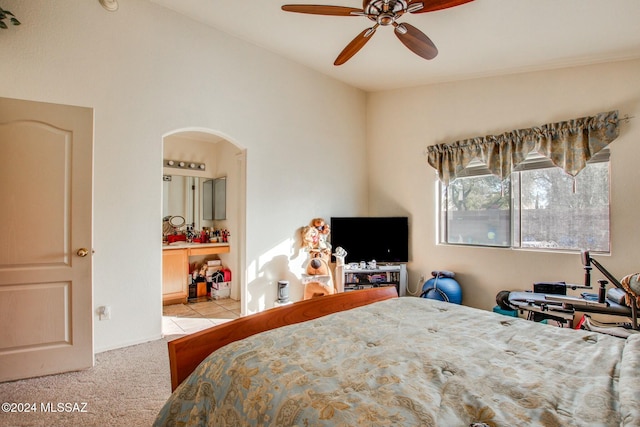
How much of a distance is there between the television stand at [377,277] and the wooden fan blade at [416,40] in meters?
2.52

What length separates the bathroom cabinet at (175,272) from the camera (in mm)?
4301

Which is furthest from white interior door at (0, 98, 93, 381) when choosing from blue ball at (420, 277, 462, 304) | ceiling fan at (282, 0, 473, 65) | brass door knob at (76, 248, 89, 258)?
blue ball at (420, 277, 462, 304)

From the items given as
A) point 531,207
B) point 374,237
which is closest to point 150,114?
point 374,237

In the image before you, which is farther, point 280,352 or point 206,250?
point 206,250

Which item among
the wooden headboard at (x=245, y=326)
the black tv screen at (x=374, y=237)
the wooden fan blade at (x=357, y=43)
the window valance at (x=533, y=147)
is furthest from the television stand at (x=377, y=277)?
the wooden fan blade at (x=357, y=43)

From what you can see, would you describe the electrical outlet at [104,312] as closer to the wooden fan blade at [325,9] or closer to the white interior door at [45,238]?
the white interior door at [45,238]

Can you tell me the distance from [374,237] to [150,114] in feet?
9.75

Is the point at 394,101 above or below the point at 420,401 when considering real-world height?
above

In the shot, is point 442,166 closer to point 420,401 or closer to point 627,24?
point 627,24

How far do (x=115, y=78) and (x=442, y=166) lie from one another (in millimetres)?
3637

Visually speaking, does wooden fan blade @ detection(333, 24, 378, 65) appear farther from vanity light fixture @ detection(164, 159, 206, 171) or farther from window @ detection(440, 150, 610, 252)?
vanity light fixture @ detection(164, 159, 206, 171)

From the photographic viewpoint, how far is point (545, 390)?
0.92m

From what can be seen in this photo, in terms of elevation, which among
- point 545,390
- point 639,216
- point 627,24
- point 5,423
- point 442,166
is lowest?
point 5,423

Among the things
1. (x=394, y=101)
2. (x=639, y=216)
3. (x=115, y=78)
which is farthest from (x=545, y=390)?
(x=394, y=101)
